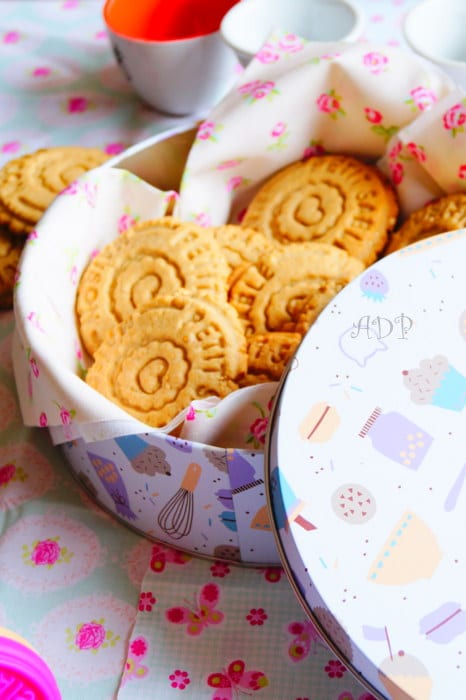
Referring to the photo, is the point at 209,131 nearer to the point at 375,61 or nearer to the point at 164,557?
the point at 375,61

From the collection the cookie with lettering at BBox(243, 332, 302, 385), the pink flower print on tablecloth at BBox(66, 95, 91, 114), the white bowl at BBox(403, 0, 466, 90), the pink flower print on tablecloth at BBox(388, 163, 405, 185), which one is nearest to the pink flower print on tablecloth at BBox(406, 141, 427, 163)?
the pink flower print on tablecloth at BBox(388, 163, 405, 185)

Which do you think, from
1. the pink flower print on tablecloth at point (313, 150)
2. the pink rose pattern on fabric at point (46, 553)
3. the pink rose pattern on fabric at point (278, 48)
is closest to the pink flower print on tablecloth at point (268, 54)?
the pink rose pattern on fabric at point (278, 48)

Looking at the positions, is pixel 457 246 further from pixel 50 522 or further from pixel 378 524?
pixel 50 522

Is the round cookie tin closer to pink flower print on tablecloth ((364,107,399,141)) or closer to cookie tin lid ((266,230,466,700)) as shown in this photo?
cookie tin lid ((266,230,466,700))

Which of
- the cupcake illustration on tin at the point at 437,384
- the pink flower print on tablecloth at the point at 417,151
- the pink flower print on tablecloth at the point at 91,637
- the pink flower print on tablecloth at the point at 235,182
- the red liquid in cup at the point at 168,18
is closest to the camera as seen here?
the cupcake illustration on tin at the point at 437,384

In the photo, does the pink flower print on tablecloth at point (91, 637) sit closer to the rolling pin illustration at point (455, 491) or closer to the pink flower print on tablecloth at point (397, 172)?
the rolling pin illustration at point (455, 491)

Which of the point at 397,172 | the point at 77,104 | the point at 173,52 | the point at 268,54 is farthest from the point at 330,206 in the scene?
the point at 77,104
